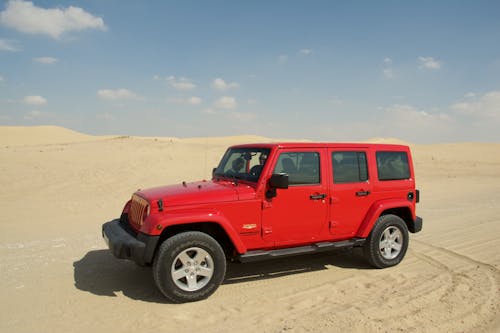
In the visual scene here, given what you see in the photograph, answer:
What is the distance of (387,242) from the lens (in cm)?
580

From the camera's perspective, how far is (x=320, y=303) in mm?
4387

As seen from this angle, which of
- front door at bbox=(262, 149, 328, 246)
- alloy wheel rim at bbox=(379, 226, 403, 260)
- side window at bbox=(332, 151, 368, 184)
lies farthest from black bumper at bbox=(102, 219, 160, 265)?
alloy wheel rim at bbox=(379, 226, 403, 260)

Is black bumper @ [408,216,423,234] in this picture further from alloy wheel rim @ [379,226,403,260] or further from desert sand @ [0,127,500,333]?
desert sand @ [0,127,500,333]

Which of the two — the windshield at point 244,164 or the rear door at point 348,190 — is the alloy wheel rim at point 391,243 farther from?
the windshield at point 244,164

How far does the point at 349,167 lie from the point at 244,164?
1.53 m

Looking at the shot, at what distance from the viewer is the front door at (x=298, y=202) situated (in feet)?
16.1

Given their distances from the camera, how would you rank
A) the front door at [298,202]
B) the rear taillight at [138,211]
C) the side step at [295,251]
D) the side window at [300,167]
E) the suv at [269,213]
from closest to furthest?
the suv at [269,213], the rear taillight at [138,211], the side step at [295,251], the front door at [298,202], the side window at [300,167]

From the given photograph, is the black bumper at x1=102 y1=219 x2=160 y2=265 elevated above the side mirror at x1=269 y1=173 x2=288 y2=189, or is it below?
below

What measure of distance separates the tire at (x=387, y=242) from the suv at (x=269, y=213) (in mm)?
15

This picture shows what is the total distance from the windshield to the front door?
0.25 m

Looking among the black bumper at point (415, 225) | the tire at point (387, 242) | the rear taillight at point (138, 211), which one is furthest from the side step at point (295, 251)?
the rear taillight at point (138, 211)

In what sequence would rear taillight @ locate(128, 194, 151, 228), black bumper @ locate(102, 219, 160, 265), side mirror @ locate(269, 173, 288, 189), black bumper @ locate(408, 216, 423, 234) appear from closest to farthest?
black bumper @ locate(102, 219, 160, 265)
side mirror @ locate(269, 173, 288, 189)
rear taillight @ locate(128, 194, 151, 228)
black bumper @ locate(408, 216, 423, 234)

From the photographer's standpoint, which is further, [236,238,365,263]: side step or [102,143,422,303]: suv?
[236,238,365,263]: side step

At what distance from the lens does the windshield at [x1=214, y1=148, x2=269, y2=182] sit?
509 cm
